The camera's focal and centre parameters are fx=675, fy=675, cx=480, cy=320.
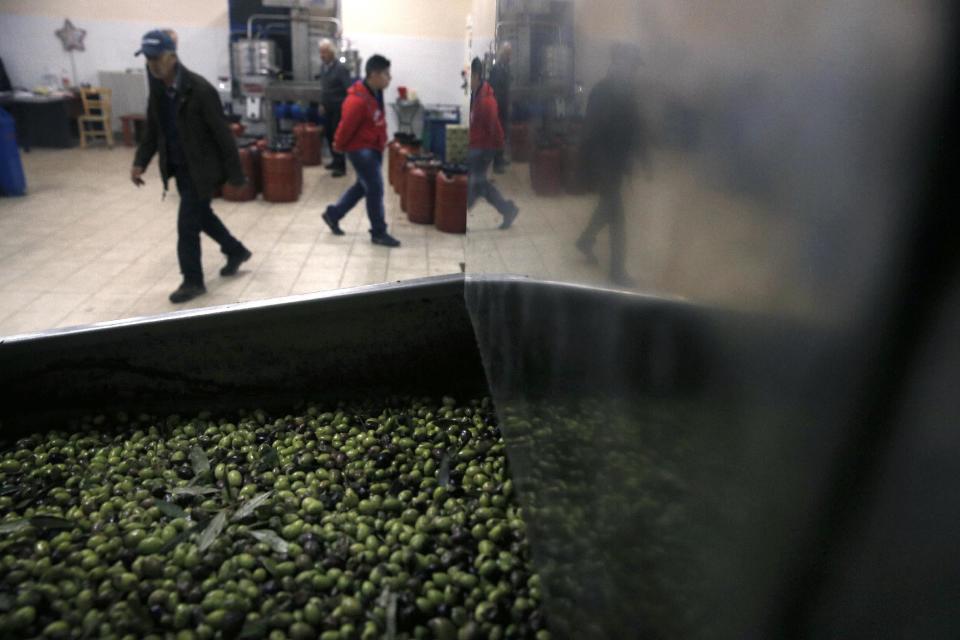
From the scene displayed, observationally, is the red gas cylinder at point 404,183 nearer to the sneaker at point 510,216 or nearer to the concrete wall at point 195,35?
the sneaker at point 510,216

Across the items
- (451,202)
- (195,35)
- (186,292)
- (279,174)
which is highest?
(195,35)

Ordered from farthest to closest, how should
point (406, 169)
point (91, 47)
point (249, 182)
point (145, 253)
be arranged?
point (91, 47) → point (249, 182) → point (406, 169) → point (145, 253)

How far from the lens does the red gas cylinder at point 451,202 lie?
6051 mm

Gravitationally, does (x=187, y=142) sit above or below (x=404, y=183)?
above

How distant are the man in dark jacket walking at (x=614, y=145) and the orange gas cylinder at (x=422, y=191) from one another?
5656mm

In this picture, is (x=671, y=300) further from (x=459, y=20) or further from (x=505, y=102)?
(x=459, y=20)

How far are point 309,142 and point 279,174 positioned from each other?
2.84 meters

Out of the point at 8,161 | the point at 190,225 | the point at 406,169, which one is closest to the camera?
the point at 190,225

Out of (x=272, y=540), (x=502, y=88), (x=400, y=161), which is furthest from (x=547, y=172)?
(x=400, y=161)

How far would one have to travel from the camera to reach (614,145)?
0.84 m

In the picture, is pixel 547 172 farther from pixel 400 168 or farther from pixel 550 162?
pixel 400 168

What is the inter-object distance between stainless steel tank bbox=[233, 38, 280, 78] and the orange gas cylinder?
4.44m

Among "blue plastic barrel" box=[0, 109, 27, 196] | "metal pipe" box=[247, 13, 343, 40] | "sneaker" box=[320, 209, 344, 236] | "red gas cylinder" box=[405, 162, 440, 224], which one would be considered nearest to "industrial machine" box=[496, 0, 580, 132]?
"sneaker" box=[320, 209, 344, 236]

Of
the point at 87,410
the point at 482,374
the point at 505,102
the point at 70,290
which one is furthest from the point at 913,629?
the point at 70,290
